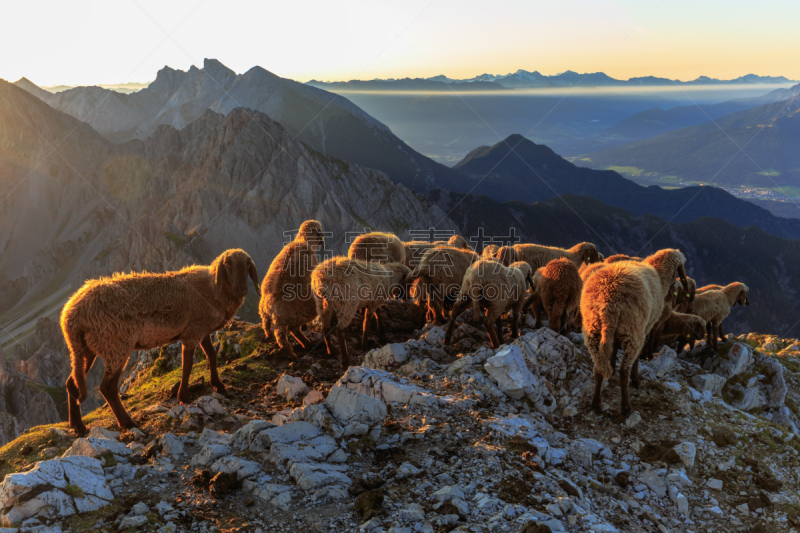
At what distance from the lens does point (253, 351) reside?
15156 mm

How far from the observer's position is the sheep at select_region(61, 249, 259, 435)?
972cm

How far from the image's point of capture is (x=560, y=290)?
46.2 feet

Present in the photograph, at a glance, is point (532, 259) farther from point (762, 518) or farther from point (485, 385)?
point (762, 518)

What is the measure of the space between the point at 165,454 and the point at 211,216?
371 ft

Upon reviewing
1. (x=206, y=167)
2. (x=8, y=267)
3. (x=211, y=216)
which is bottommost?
(x=8, y=267)

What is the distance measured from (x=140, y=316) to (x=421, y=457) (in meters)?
7.57

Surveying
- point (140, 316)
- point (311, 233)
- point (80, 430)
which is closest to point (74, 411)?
point (80, 430)

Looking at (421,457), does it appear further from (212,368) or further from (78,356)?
(78,356)

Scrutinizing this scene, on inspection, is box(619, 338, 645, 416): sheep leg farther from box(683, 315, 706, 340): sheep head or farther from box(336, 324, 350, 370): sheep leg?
box(336, 324, 350, 370): sheep leg

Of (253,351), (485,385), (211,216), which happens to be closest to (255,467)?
(485,385)

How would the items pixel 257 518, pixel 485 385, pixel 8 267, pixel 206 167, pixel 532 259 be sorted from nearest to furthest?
pixel 257 518, pixel 485 385, pixel 532 259, pixel 206 167, pixel 8 267

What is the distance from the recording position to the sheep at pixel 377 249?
18438 millimetres

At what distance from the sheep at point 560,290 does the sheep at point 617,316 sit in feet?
8.27

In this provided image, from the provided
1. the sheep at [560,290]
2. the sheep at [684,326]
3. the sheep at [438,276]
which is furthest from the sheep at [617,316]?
the sheep at [684,326]
